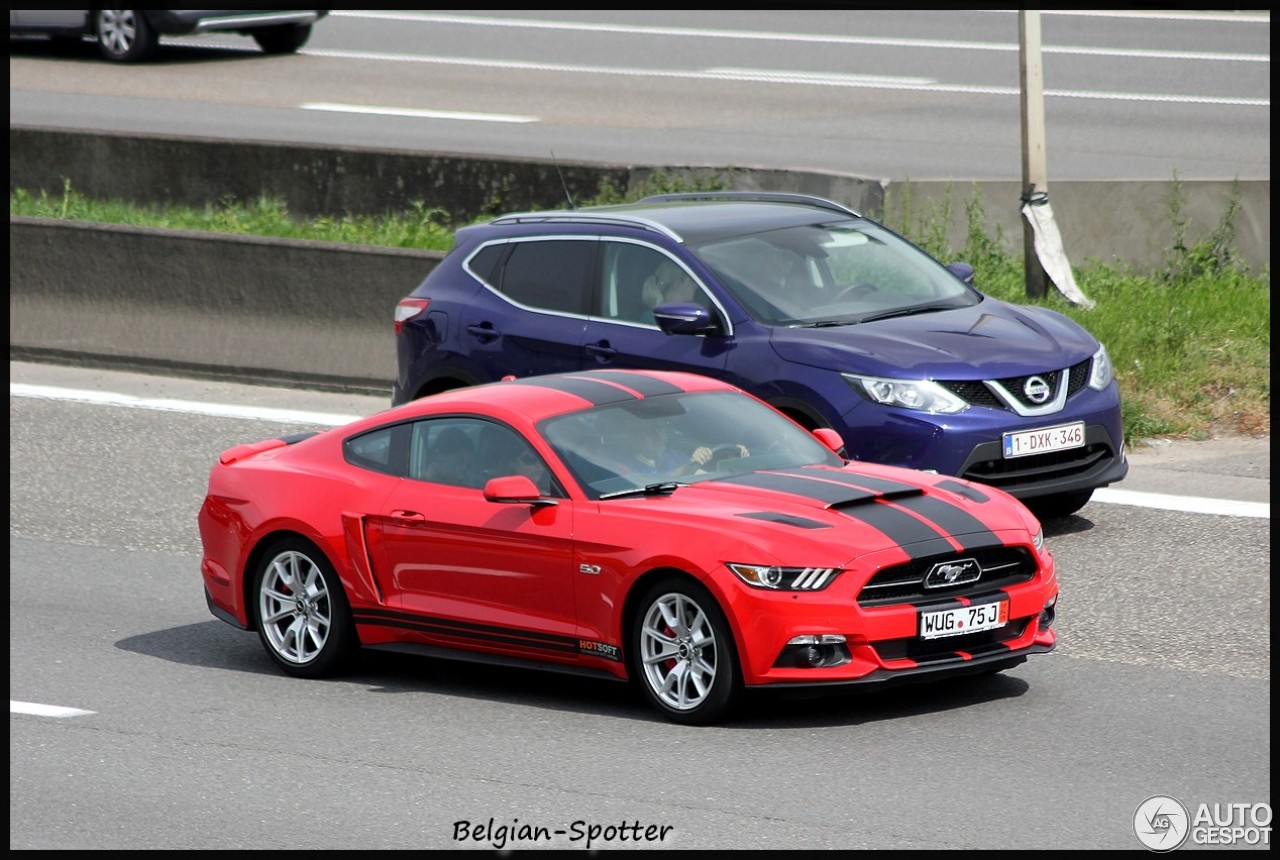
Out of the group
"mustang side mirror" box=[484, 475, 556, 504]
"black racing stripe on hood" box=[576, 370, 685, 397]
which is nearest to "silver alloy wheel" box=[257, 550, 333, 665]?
"mustang side mirror" box=[484, 475, 556, 504]

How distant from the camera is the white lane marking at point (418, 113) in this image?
80.9ft

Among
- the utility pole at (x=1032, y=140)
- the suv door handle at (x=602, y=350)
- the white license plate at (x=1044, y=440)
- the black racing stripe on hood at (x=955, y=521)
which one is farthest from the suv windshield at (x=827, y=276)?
the black racing stripe on hood at (x=955, y=521)

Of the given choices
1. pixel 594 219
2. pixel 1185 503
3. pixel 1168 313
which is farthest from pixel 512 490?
pixel 1168 313

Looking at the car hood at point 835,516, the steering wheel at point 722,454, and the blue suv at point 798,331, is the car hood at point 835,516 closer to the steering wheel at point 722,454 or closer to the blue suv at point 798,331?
the steering wheel at point 722,454

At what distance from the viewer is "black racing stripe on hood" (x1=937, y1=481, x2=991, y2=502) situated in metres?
8.56

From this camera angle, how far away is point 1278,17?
95.3 feet

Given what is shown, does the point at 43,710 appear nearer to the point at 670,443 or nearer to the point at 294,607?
the point at 294,607

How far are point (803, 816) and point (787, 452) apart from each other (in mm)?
2504

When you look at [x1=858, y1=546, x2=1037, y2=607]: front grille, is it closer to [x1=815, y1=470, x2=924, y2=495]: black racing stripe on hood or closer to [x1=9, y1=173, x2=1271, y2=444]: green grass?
[x1=815, y1=470, x2=924, y2=495]: black racing stripe on hood

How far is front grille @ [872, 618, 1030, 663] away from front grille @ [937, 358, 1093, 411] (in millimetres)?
2611

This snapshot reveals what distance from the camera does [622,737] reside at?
7.95 m

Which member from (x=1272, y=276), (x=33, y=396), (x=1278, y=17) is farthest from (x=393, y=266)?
(x=1278, y=17)

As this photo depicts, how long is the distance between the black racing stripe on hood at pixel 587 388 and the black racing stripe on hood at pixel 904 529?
4.49ft

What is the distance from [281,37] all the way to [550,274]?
1858 centimetres
